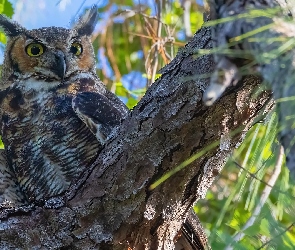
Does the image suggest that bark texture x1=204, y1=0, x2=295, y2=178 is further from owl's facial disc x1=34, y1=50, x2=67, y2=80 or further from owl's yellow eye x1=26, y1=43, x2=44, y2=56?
owl's yellow eye x1=26, y1=43, x2=44, y2=56

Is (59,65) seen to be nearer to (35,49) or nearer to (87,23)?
(35,49)

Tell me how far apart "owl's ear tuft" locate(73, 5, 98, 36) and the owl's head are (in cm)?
1

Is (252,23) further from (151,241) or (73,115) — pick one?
(73,115)

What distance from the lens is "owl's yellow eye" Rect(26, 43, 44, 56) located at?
7.39ft

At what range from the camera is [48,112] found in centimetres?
198

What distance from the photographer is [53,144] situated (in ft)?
6.24

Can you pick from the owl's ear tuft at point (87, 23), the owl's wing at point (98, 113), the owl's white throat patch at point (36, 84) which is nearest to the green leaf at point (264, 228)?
the owl's wing at point (98, 113)

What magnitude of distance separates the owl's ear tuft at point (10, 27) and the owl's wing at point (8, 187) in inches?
23.8

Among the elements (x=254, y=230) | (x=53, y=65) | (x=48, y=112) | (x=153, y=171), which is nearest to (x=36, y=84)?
(x=53, y=65)

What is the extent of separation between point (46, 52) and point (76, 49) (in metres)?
0.15

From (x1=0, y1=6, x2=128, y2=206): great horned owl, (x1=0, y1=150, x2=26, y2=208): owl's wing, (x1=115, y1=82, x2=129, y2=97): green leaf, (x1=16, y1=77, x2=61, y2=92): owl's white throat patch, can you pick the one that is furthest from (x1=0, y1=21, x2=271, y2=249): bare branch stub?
(x1=115, y1=82, x2=129, y2=97): green leaf

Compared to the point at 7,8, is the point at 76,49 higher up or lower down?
lower down

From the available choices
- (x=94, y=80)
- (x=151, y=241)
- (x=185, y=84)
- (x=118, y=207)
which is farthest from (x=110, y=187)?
(x=94, y=80)

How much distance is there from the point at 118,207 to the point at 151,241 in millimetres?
132
